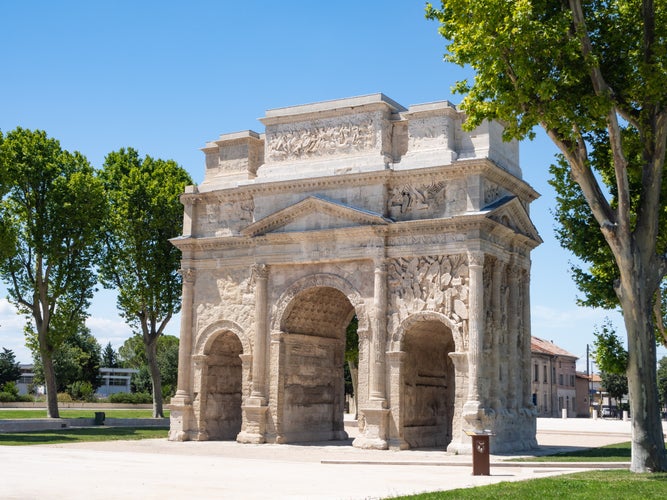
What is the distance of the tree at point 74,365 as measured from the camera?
75.7 meters

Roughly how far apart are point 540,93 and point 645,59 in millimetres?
2643

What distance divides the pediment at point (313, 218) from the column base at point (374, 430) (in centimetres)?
629

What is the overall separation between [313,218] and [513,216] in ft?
23.2

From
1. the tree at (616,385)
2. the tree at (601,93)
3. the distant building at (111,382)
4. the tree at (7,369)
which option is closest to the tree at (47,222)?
the tree at (601,93)

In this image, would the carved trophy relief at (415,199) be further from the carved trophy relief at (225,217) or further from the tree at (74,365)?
the tree at (74,365)

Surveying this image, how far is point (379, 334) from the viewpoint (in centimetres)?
2816

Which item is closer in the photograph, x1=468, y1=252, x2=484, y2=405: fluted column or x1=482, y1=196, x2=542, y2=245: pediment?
x1=468, y1=252, x2=484, y2=405: fluted column

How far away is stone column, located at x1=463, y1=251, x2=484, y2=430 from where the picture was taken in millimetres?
25859

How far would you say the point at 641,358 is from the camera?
18656mm

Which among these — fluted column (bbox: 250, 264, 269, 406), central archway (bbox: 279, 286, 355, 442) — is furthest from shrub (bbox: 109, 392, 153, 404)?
fluted column (bbox: 250, 264, 269, 406)

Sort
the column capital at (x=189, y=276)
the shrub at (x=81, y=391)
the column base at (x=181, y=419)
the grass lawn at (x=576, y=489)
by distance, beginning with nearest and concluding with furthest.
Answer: the grass lawn at (x=576, y=489), the column base at (x=181, y=419), the column capital at (x=189, y=276), the shrub at (x=81, y=391)

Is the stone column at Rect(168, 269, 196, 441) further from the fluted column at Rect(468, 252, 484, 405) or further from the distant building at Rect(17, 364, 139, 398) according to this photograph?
the distant building at Rect(17, 364, 139, 398)

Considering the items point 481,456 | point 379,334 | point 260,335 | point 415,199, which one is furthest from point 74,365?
point 481,456

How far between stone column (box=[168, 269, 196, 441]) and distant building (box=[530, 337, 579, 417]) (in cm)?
5017
